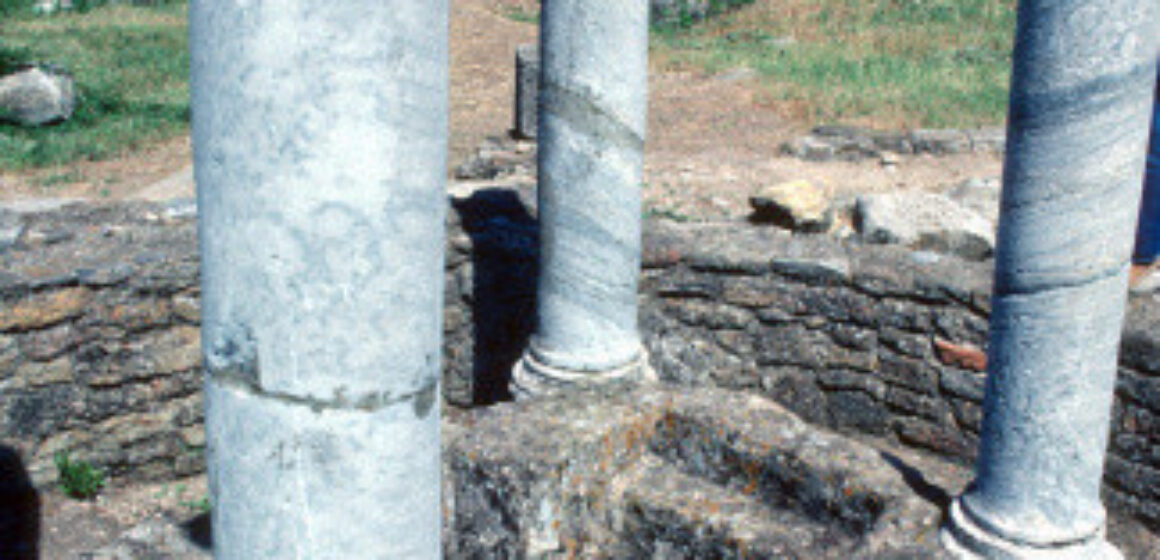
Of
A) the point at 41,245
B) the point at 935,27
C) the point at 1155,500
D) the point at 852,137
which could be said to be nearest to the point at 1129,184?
the point at 1155,500

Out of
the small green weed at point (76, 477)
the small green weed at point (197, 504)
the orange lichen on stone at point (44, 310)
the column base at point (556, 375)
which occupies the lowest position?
the small green weed at point (197, 504)

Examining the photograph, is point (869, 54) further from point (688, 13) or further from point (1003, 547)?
point (1003, 547)

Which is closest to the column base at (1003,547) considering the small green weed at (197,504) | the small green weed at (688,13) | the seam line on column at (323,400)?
the seam line on column at (323,400)

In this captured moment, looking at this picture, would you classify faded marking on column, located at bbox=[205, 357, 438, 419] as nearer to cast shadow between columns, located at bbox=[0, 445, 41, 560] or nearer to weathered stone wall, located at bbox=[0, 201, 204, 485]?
weathered stone wall, located at bbox=[0, 201, 204, 485]

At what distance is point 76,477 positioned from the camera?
475 centimetres

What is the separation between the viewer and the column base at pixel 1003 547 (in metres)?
3.08

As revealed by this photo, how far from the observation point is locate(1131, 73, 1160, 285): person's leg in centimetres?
487

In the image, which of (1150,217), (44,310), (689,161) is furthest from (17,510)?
(689,161)

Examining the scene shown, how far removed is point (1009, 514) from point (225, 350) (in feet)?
8.18

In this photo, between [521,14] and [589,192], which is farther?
[521,14]

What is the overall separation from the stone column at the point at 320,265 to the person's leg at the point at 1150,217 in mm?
4330

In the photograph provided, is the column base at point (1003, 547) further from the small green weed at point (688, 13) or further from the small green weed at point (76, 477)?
the small green weed at point (688, 13)

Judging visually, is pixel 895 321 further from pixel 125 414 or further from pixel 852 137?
pixel 852 137

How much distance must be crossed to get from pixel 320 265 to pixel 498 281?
13.5ft
